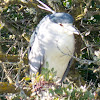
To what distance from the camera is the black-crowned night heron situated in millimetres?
2520

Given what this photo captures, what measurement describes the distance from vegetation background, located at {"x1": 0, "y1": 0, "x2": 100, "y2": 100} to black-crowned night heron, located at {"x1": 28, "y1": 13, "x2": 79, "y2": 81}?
0.13 meters

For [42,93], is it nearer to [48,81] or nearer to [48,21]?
[48,81]

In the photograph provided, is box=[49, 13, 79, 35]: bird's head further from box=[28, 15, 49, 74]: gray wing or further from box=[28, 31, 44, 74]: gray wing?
box=[28, 31, 44, 74]: gray wing

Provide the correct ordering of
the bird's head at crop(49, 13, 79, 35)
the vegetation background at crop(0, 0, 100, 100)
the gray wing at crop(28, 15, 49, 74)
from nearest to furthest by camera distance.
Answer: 1. the vegetation background at crop(0, 0, 100, 100)
2. the bird's head at crop(49, 13, 79, 35)
3. the gray wing at crop(28, 15, 49, 74)

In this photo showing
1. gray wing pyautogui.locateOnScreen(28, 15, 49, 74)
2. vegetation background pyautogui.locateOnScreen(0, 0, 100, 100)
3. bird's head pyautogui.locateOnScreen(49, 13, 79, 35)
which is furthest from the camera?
gray wing pyautogui.locateOnScreen(28, 15, 49, 74)

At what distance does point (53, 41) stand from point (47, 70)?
0.79 meters

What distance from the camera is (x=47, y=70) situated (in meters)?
1.83

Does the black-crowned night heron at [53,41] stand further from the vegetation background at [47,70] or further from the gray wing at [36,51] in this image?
the vegetation background at [47,70]

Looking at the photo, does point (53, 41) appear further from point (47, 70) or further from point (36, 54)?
point (47, 70)

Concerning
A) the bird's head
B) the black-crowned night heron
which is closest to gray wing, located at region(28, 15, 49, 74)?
the black-crowned night heron

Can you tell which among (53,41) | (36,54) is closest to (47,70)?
(53,41)

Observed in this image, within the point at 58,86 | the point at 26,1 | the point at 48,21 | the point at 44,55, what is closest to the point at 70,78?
the point at 44,55

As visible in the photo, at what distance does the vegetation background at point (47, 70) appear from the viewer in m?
1.71

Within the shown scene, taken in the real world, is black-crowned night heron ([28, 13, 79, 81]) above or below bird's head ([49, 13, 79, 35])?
below
